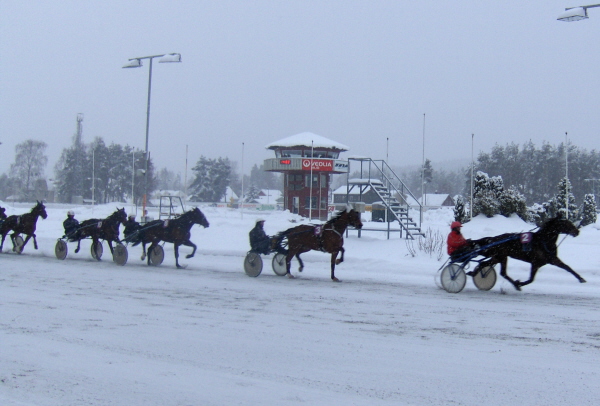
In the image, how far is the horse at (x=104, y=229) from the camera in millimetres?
20656

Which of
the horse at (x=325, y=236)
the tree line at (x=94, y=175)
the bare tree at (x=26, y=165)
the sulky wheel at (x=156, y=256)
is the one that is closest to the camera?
the horse at (x=325, y=236)

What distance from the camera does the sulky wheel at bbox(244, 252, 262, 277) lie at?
16.5 metres

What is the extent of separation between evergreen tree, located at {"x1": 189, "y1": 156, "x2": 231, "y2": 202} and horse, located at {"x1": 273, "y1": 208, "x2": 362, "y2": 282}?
78.5 metres

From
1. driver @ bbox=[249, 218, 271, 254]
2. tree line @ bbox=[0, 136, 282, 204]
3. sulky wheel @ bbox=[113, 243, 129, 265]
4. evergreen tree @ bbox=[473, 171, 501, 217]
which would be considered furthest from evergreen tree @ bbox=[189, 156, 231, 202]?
driver @ bbox=[249, 218, 271, 254]

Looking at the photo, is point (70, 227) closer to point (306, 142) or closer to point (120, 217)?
point (120, 217)

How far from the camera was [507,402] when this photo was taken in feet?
19.4

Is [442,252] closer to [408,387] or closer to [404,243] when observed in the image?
[404,243]

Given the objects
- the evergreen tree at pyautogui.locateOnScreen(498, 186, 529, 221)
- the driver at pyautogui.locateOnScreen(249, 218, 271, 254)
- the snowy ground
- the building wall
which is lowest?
the snowy ground

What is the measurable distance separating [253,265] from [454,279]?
5.19 meters

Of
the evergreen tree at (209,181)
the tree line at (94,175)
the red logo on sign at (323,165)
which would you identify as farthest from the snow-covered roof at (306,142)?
the evergreen tree at (209,181)

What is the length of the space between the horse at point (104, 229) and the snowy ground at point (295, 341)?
4.67 meters

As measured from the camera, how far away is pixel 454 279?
13.3 meters

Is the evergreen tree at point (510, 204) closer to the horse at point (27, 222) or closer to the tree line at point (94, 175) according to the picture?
the horse at point (27, 222)

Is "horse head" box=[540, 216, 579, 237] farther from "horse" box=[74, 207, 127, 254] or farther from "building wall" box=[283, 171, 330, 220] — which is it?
"building wall" box=[283, 171, 330, 220]
